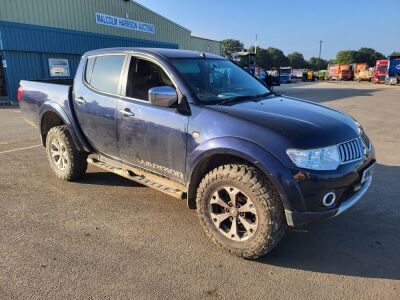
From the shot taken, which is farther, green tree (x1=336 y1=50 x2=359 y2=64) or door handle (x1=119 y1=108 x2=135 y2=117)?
green tree (x1=336 y1=50 x2=359 y2=64)

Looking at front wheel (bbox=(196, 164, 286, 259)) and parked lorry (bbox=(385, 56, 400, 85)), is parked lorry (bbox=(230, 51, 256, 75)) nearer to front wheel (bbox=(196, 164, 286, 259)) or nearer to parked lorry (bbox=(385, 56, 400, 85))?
parked lorry (bbox=(385, 56, 400, 85))

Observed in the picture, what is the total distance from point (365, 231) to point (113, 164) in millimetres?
3038

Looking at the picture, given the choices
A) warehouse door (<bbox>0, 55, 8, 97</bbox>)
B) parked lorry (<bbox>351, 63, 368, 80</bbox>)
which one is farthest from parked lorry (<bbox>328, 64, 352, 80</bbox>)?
warehouse door (<bbox>0, 55, 8, 97</bbox>)

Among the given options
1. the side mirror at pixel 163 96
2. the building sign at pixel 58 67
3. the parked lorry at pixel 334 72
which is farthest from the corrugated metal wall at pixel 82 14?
the parked lorry at pixel 334 72

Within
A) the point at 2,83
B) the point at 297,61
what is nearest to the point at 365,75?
the point at 2,83

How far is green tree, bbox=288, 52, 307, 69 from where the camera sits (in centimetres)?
12525

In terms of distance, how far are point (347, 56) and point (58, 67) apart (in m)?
113

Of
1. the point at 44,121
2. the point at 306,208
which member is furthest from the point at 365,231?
the point at 44,121

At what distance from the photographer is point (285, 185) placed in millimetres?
3039

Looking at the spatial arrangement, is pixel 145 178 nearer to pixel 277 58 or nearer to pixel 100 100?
pixel 100 100

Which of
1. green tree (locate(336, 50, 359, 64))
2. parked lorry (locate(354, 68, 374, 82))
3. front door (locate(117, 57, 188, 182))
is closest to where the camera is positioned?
front door (locate(117, 57, 188, 182))

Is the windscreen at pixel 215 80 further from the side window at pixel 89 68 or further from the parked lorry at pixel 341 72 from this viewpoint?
the parked lorry at pixel 341 72

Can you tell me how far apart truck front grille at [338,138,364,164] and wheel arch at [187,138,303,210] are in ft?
1.88

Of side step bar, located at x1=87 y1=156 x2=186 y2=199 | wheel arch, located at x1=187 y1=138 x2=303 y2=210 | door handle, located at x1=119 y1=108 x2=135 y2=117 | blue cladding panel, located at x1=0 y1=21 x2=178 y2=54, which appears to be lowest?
side step bar, located at x1=87 y1=156 x2=186 y2=199
